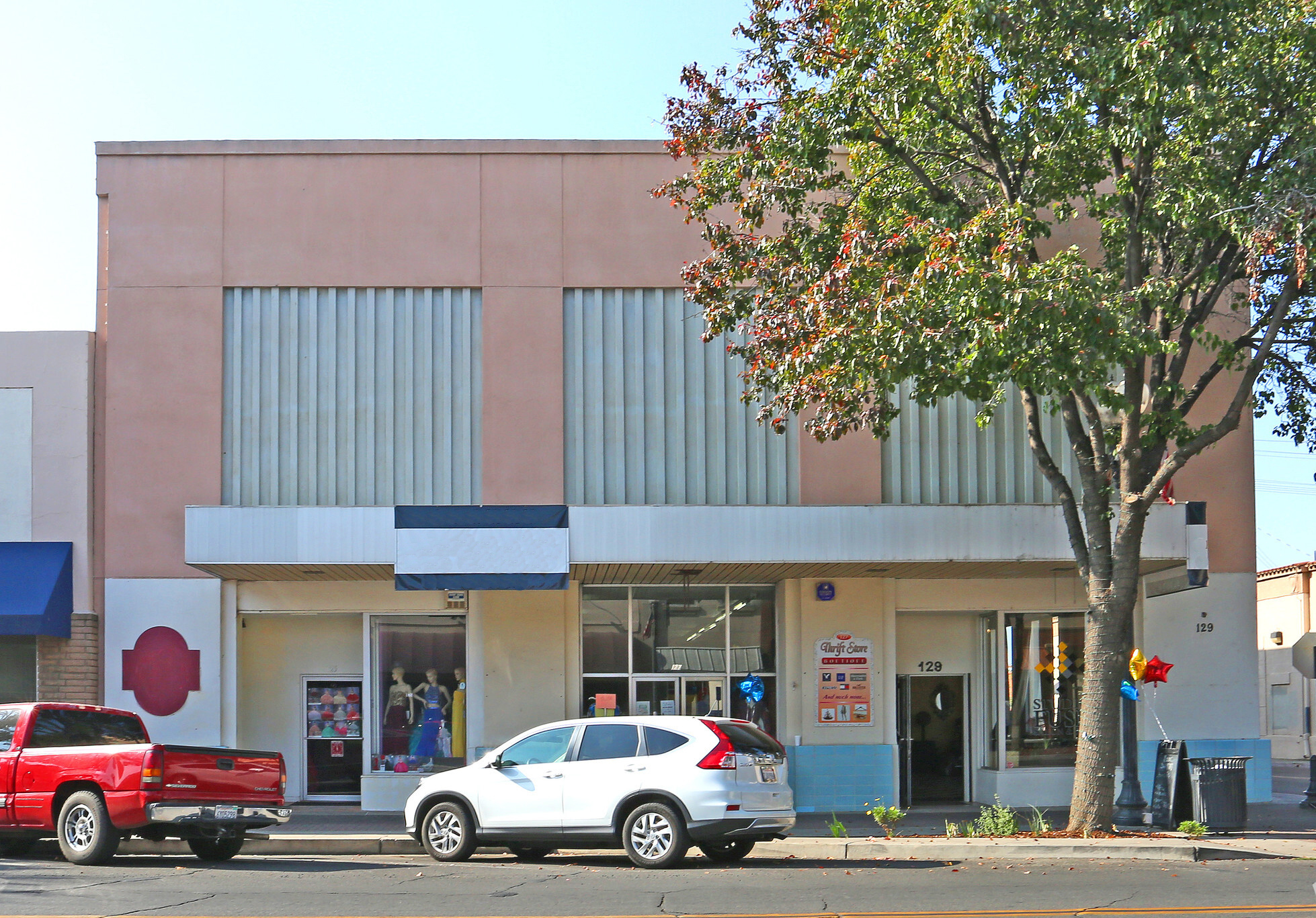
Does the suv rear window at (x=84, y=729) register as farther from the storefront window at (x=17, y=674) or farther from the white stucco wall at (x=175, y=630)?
the storefront window at (x=17, y=674)

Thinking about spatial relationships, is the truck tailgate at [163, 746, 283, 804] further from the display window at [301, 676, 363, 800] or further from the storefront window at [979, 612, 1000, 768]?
the storefront window at [979, 612, 1000, 768]

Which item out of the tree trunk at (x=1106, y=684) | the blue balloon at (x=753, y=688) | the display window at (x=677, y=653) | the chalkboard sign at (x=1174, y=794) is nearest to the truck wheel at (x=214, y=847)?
the display window at (x=677, y=653)

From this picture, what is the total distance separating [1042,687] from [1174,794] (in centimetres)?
438

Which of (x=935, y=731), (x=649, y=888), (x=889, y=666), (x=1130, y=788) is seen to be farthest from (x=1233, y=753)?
(x=649, y=888)

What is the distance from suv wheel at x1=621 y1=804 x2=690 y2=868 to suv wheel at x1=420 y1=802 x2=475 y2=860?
1.74 metres

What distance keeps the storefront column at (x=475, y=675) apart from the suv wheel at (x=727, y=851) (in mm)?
5915

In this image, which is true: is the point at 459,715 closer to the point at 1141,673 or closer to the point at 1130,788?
the point at 1130,788

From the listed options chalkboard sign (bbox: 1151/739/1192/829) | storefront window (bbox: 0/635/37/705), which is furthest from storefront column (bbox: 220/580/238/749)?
chalkboard sign (bbox: 1151/739/1192/829)

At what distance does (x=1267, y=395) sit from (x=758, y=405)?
21.6 ft

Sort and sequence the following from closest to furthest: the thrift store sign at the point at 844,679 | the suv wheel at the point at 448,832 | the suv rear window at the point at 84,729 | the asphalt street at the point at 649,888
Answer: the asphalt street at the point at 649,888 → the suv wheel at the point at 448,832 → the suv rear window at the point at 84,729 → the thrift store sign at the point at 844,679

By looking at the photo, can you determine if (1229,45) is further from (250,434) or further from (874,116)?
(250,434)

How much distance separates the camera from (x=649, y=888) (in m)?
11.4

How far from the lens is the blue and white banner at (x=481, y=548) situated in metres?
17.0

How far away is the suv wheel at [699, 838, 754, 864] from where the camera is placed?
13305mm
